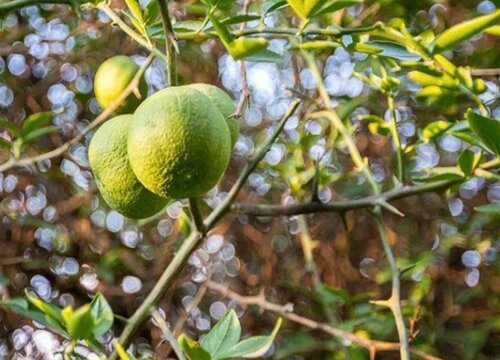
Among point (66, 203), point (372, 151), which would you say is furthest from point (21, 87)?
point (372, 151)

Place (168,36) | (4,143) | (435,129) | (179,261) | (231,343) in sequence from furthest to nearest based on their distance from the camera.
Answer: (4,143) → (435,129) → (179,261) → (231,343) → (168,36)

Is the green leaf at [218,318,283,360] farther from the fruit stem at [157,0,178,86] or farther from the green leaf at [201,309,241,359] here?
the fruit stem at [157,0,178,86]

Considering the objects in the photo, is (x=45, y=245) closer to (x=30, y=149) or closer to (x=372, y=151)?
(x=30, y=149)

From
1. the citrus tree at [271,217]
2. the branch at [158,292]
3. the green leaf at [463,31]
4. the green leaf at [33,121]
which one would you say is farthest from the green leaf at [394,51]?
the citrus tree at [271,217]

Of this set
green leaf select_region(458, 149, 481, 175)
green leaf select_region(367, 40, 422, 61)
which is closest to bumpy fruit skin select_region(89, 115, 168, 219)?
green leaf select_region(367, 40, 422, 61)

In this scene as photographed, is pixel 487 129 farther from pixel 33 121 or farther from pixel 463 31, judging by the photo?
pixel 33 121

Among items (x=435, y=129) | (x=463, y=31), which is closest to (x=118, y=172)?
(x=463, y=31)

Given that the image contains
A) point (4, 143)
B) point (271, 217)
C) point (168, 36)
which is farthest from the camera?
point (271, 217)
